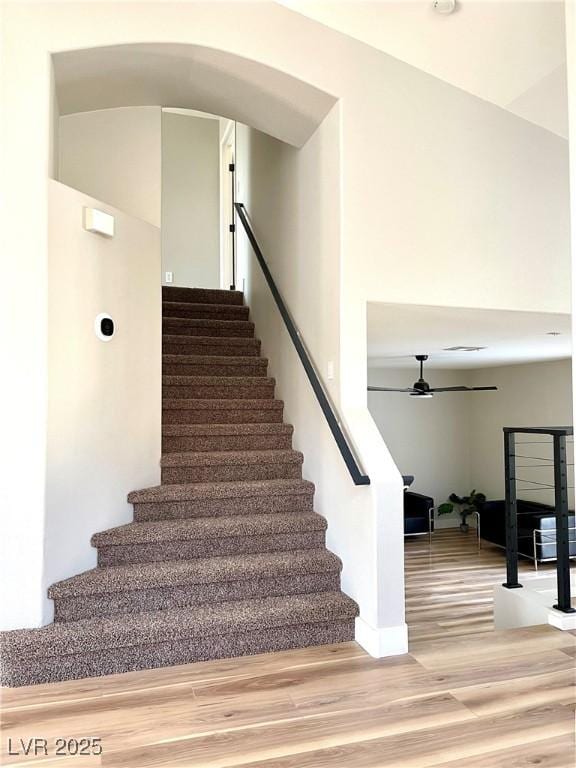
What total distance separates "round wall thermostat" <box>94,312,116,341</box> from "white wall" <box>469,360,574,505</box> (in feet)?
20.9

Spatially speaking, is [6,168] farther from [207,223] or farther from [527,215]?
[207,223]

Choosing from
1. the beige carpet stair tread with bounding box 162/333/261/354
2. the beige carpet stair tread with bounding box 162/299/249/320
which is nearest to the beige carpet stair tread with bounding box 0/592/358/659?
the beige carpet stair tread with bounding box 162/333/261/354

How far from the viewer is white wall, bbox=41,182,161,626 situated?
121 inches

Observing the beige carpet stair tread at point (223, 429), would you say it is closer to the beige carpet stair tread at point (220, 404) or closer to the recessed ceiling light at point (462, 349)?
the beige carpet stair tread at point (220, 404)

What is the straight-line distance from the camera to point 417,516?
8.62 meters

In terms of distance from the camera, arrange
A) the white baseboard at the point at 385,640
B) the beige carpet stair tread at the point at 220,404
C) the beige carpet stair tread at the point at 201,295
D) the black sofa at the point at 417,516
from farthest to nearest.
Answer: the black sofa at the point at 417,516, the beige carpet stair tread at the point at 201,295, the beige carpet stair tread at the point at 220,404, the white baseboard at the point at 385,640

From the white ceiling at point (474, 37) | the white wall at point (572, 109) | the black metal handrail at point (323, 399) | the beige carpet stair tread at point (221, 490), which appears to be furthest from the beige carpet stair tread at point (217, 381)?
the white wall at point (572, 109)

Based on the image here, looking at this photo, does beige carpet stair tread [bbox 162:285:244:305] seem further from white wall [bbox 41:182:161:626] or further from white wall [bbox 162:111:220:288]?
white wall [bbox 41:182:161:626]

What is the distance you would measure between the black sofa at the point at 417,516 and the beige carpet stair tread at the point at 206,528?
507 centimetres

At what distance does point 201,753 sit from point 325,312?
98.4 inches

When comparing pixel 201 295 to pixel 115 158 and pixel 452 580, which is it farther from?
pixel 452 580

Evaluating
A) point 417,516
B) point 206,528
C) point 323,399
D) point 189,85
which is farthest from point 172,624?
point 417,516

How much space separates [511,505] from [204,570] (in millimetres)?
2285

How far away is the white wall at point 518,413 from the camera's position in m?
8.08
